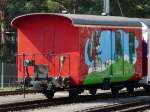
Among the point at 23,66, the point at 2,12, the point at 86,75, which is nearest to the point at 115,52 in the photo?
the point at 86,75

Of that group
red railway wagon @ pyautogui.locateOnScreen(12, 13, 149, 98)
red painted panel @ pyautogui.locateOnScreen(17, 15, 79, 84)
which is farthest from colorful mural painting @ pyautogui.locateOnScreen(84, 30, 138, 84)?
red painted panel @ pyautogui.locateOnScreen(17, 15, 79, 84)

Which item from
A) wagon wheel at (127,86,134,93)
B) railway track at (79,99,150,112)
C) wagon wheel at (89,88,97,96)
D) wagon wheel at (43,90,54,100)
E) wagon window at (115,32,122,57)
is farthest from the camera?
wagon wheel at (127,86,134,93)

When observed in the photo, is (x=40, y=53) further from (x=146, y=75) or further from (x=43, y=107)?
(x=146, y=75)

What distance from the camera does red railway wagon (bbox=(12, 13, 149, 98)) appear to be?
19.0 meters

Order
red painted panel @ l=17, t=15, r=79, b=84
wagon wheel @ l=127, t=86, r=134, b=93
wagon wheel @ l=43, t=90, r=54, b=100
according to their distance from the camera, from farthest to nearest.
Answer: wagon wheel @ l=127, t=86, r=134, b=93 < wagon wheel @ l=43, t=90, r=54, b=100 < red painted panel @ l=17, t=15, r=79, b=84

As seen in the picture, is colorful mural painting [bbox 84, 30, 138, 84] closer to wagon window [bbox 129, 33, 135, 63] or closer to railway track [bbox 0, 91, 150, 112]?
wagon window [bbox 129, 33, 135, 63]

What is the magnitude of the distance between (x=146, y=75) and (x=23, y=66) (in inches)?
208

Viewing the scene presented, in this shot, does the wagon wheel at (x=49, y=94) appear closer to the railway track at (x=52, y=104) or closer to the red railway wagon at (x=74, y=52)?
the red railway wagon at (x=74, y=52)

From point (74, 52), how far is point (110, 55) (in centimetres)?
207

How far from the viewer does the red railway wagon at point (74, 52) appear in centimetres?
1905

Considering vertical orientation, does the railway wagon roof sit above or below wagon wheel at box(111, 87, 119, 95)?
above

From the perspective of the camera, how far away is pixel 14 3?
42.5 meters

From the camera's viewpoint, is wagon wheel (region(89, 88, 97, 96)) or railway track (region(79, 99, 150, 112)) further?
wagon wheel (region(89, 88, 97, 96))

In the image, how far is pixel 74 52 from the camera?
62.2 feet
